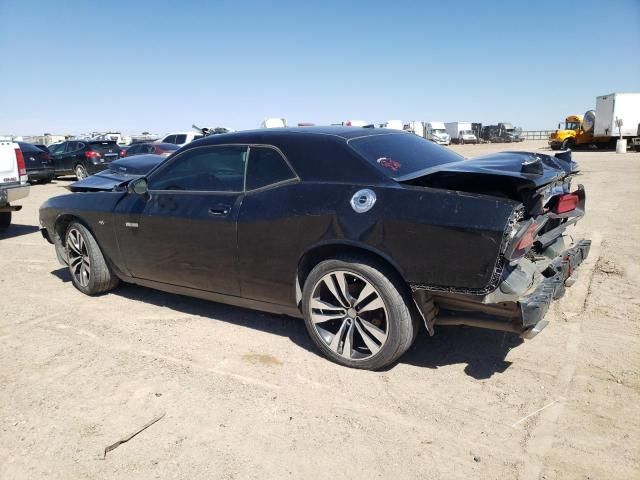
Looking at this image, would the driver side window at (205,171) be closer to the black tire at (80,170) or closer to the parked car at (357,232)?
the parked car at (357,232)

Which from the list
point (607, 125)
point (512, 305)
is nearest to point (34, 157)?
point (512, 305)

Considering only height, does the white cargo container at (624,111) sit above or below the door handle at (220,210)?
above

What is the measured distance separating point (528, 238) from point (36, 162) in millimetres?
17133

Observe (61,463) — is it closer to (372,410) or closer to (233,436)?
(233,436)

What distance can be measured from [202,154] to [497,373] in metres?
2.80

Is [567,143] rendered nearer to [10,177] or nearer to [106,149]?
[106,149]

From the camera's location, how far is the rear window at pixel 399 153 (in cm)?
337

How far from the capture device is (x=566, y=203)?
3371 millimetres

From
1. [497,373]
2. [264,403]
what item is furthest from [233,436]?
[497,373]

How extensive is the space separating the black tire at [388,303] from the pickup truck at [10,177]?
276 inches

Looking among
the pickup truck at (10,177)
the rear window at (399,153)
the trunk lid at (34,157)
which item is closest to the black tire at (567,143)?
the trunk lid at (34,157)

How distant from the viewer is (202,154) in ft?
13.5

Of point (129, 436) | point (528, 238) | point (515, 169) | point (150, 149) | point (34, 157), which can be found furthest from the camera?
point (150, 149)

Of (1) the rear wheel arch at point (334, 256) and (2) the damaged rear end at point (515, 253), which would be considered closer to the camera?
(2) the damaged rear end at point (515, 253)
